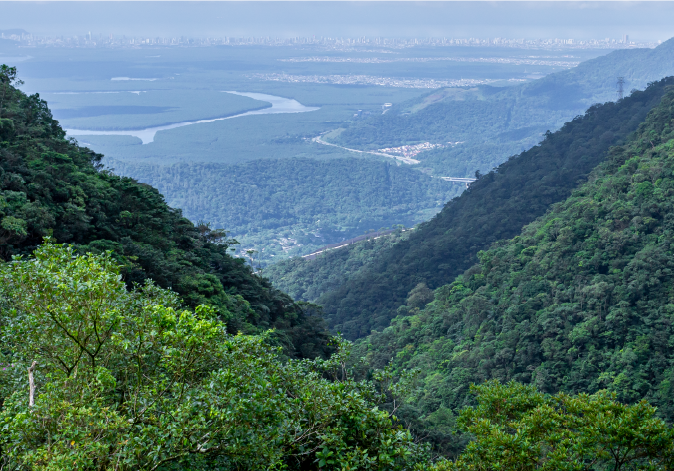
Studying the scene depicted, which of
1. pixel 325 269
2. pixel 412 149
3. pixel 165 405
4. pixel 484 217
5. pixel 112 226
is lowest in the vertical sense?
pixel 325 269

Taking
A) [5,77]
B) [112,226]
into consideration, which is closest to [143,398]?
[112,226]

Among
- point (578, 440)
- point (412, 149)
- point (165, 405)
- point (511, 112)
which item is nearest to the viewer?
point (165, 405)

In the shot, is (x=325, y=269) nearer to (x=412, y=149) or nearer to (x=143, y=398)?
(x=143, y=398)

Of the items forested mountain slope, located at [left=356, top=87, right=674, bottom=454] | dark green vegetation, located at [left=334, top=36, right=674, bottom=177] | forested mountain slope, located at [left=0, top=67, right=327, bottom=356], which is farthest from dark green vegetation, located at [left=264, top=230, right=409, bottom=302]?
dark green vegetation, located at [left=334, top=36, right=674, bottom=177]

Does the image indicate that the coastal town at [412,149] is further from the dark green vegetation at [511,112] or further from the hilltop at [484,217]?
the hilltop at [484,217]

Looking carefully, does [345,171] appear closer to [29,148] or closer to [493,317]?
[493,317]

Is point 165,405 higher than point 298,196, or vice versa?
point 165,405

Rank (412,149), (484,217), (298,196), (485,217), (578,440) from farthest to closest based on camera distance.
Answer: (412,149) < (298,196) < (484,217) < (485,217) < (578,440)
